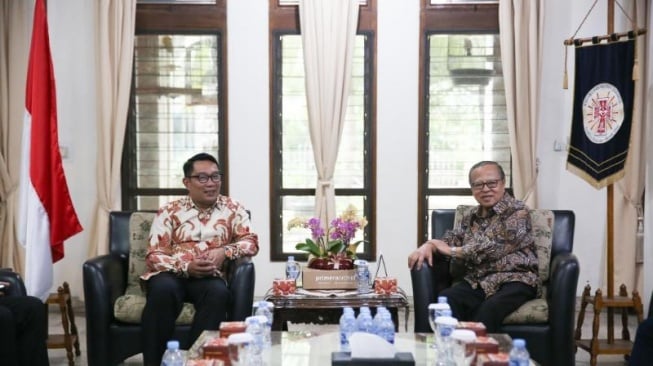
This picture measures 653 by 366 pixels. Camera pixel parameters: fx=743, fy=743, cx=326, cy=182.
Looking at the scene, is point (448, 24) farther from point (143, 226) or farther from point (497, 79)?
point (143, 226)

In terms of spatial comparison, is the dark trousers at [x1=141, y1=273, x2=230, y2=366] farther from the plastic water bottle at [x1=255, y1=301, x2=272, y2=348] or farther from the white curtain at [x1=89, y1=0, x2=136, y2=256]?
the white curtain at [x1=89, y1=0, x2=136, y2=256]

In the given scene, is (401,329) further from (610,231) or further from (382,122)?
(382,122)

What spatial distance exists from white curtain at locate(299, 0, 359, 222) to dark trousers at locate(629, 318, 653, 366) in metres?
2.83

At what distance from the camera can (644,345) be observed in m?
3.27

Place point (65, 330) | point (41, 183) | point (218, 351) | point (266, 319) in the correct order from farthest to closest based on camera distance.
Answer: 1. point (65, 330)
2. point (41, 183)
3. point (266, 319)
4. point (218, 351)

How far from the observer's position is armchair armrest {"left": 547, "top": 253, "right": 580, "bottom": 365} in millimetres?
3736

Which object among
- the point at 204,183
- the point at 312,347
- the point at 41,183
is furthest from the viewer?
the point at 41,183

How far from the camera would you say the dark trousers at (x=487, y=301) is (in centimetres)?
379

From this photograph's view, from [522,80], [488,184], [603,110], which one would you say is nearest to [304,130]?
[522,80]

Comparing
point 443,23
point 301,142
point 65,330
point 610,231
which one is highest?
point 443,23

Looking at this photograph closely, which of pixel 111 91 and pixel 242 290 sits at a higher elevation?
pixel 111 91

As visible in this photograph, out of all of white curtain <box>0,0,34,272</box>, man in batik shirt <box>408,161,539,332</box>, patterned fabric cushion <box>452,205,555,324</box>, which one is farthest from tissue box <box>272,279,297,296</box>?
white curtain <box>0,0,34,272</box>

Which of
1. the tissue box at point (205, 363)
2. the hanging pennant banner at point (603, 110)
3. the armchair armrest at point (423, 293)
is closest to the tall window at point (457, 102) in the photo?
the hanging pennant banner at point (603, 110)

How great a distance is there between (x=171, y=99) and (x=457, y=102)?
228 centimetres
